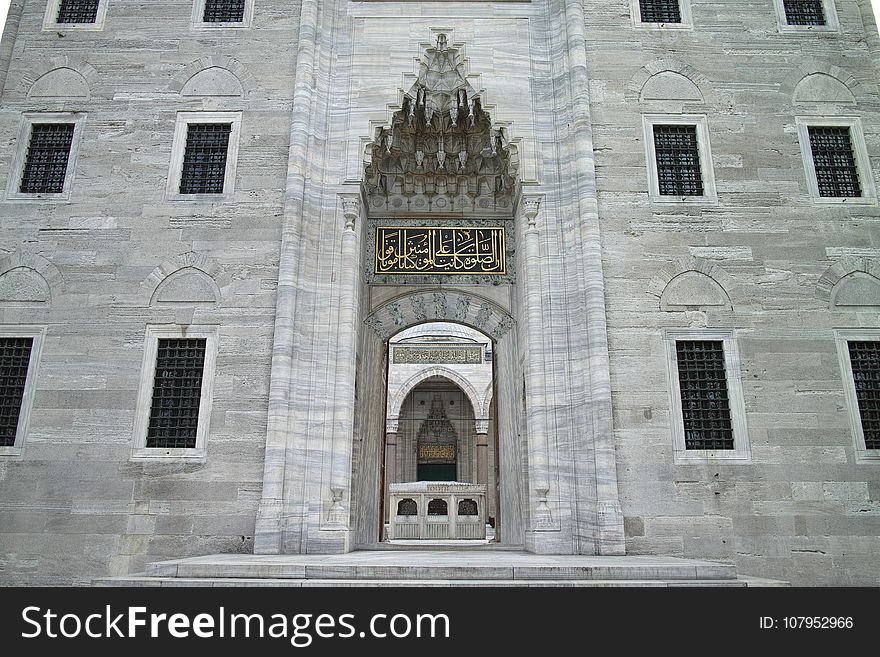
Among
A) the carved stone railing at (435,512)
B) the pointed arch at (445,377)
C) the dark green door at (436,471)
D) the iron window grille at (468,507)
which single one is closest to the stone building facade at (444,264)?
the carved stone railing at (435,512)

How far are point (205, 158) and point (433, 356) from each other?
11.9 metres

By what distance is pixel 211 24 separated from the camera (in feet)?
31.9

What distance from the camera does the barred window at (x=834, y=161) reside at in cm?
898

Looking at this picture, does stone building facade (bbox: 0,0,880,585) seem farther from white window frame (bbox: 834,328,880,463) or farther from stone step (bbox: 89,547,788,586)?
stone step (bbox: 89,547,788,586)

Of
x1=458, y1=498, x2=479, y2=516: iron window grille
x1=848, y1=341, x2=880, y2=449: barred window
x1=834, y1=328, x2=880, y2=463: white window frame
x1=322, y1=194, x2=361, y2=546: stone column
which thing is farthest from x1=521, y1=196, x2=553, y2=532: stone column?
x1=458, y1=498, x2=479, y2=516: iron window grille

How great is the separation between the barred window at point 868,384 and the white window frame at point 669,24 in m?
5.19

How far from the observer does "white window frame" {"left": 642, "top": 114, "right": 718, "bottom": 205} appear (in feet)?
29.1

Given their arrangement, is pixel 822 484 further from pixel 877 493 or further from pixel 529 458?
pixel 529 458

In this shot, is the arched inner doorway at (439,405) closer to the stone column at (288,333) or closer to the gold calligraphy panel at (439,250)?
the gold calligraphy panel at (439,250)

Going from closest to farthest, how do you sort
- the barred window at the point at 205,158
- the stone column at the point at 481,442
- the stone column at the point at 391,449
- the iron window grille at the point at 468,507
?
the barred window at the point at 205,158 < the iron window grille at the point at 468,507 < the stone column at the point at 391,449 < the stone column at the point at 481,442

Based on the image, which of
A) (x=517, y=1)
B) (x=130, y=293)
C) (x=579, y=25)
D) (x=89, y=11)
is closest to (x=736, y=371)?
(x=579, y=25)

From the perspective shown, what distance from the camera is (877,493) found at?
771 cm

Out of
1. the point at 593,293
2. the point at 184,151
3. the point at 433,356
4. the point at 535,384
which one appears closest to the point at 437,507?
the point at 433,356

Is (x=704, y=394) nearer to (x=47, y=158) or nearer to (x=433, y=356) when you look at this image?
(x=47, y=158)
